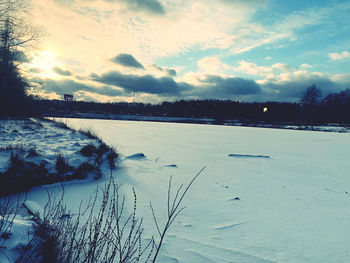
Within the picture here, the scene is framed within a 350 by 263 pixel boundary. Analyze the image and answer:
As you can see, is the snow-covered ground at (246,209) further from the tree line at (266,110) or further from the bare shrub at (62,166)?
the tree line at (266,110)

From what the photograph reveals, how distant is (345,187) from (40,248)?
6167 mm

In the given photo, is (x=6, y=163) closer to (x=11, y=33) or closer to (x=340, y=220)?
(x=340, y=220)

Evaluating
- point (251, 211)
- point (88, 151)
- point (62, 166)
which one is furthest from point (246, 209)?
point (88, 151)

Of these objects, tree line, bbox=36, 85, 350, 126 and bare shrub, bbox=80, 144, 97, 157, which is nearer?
bare shrub, bbox=80, 144, 97, 157

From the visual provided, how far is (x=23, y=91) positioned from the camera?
16.2m

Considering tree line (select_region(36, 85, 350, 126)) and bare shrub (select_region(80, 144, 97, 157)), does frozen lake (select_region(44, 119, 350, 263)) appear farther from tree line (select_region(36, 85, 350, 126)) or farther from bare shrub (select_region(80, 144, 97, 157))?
tree line (select_region(36, 85, 350, 126))

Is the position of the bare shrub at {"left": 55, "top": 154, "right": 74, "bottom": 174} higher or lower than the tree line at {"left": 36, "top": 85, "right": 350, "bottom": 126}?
lower

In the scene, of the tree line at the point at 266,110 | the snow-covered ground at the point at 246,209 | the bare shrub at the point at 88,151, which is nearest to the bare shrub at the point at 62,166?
the snow-covered ground at the point at 246,209

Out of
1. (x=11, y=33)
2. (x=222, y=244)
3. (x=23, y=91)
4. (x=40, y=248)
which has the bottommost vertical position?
(x=222, y=244)

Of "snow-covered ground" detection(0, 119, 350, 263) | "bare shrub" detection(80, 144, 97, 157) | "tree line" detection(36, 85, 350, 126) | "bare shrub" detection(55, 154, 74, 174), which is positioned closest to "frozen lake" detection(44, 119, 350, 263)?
"snow-covered ground" detection(0, 119, 350, 263)

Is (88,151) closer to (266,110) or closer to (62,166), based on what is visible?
(62,166)

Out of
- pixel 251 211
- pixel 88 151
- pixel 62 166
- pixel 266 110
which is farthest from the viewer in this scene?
pixel 266 110

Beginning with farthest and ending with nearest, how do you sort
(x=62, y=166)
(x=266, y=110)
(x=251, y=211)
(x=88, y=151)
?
(x=266, y=110)
(x=88, y=151)
(x=62, y=166)
(x=251, y=211)

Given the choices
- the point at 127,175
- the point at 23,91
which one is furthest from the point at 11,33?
the point at 127,175
